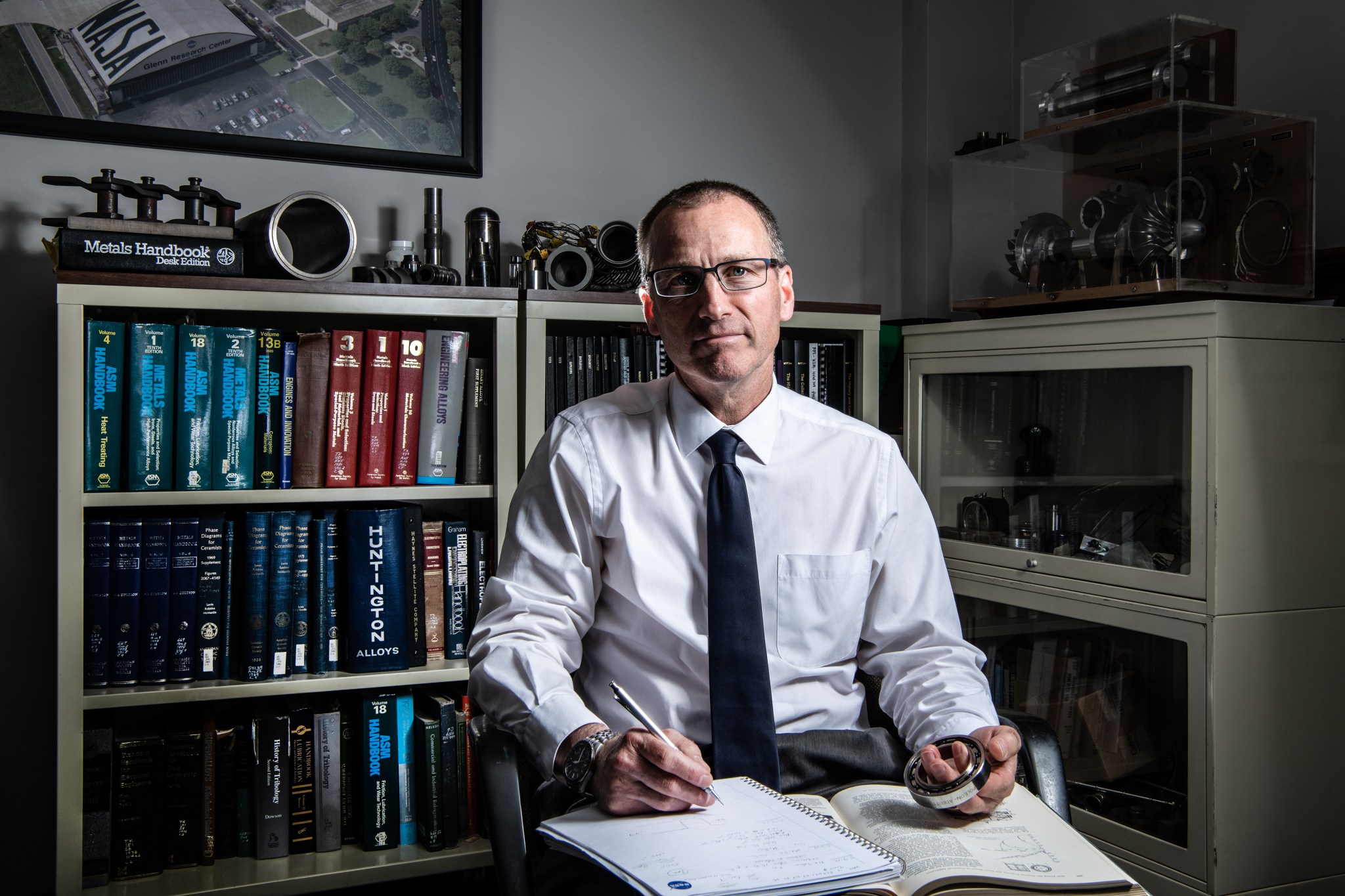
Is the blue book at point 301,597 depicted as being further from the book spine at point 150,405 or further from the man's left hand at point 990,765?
the man's left hand at point 990,765

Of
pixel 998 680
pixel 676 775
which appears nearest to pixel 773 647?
pixel 676 775

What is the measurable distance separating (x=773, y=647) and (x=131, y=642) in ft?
3.84

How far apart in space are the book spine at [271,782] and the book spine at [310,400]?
0.45m

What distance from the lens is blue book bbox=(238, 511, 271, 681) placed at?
1816mm

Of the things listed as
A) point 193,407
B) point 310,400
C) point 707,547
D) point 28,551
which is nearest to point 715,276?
point 707,547

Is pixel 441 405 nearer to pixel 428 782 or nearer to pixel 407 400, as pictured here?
pixel 407 400

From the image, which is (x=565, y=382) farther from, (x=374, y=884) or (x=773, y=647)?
(x=374, y=884)

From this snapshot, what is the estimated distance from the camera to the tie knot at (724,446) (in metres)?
1.37

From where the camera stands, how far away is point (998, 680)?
2256 millimetres

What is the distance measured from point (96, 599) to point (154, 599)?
91 mm

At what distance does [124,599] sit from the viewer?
175cm

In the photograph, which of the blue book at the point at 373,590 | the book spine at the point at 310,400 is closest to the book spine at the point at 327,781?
the blue book at the point at 373,590

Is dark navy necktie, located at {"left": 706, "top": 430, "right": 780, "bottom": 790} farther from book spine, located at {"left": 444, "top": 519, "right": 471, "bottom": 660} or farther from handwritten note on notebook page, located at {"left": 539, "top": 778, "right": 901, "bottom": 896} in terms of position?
book spine, located at {"left": 444, "top": 519, "right": 471, "bottom": 660}

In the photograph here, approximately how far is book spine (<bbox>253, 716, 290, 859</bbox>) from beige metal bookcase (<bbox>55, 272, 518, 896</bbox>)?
1.3 inches
